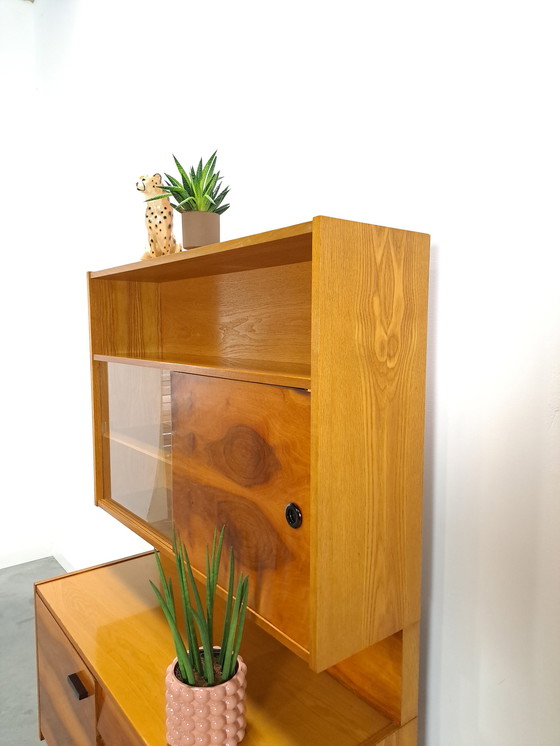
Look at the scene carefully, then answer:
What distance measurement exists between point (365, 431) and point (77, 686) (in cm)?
92

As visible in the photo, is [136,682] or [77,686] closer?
[136,682]

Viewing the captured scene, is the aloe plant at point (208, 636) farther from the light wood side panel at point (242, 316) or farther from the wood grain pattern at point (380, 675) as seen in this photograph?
the light wood side panel at point (242, 316)

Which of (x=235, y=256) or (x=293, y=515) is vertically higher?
(x=235, y=256)

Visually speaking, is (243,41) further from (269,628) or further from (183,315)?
(269,628)

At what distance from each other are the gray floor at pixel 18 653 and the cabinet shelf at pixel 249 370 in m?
1.28

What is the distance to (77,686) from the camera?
48.3 inches

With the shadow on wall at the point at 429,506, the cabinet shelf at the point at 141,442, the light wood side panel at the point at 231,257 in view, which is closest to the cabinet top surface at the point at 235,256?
the light wood side panel at the point at 231,257

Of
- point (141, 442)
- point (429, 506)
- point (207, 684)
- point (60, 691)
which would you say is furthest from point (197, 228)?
point (60, 691)

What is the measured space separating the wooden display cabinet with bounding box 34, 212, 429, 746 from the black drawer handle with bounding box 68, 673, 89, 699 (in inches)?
5.9

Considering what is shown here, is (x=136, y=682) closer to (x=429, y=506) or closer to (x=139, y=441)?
(x=139, y=441)

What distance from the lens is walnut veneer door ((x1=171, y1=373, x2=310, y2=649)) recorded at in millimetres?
865

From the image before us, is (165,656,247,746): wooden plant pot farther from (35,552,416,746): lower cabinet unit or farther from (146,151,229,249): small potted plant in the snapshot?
(146,151,229,249): small potted plant

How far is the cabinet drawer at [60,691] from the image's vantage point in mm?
1220

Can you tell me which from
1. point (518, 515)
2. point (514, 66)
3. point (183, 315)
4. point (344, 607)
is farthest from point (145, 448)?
point (514, 66)
